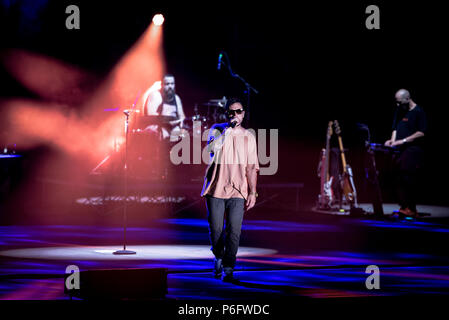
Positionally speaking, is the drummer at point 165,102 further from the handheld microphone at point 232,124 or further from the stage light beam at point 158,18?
the handheld microphone at point 232,124

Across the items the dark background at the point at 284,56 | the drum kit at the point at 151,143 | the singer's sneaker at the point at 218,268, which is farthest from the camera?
the dark background at the point at 284,56

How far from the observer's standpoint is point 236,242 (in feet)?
16.4

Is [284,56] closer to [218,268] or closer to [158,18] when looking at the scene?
[158,18]

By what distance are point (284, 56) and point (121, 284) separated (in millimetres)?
9155

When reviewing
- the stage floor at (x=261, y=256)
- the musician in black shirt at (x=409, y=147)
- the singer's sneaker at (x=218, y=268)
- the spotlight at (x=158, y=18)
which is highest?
the spotlight at (x=158, y=18)

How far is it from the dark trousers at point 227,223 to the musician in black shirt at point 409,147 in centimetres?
493

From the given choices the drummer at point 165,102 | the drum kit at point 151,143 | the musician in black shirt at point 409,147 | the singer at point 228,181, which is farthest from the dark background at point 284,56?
the singer at point 228,181

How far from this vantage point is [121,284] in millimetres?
4078

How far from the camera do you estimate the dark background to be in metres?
12.0

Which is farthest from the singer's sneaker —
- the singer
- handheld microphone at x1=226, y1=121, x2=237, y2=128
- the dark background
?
the dark background

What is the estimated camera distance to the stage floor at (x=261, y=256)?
4.49 meters

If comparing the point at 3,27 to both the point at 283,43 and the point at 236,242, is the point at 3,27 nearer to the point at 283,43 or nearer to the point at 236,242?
the point at 283,43

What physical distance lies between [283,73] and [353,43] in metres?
1.51
